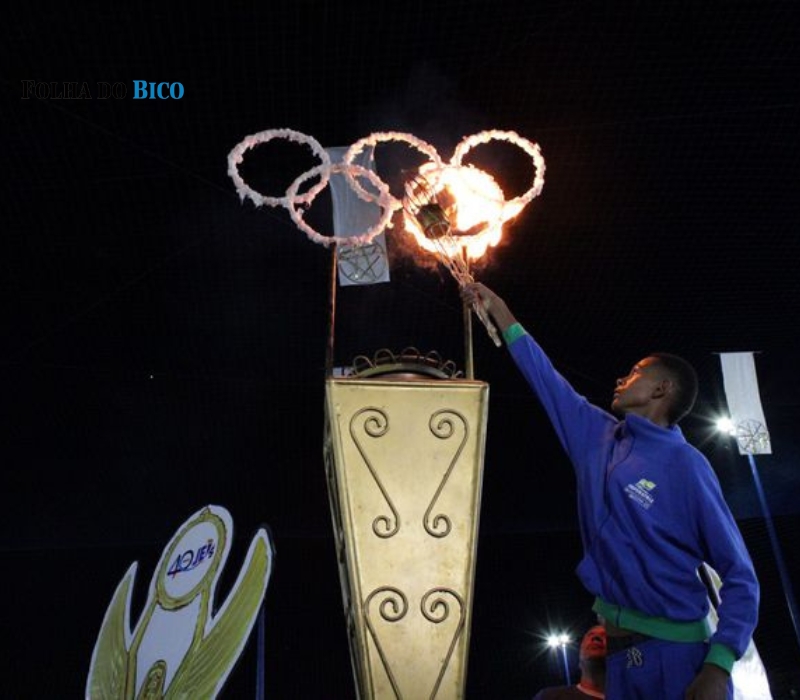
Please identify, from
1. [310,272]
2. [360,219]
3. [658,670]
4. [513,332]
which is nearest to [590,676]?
[658,670]

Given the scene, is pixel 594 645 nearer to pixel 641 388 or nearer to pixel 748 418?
pixel 641 388

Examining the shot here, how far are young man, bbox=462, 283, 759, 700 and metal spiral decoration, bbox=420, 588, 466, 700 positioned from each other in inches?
12.8

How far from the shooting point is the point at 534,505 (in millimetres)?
6688

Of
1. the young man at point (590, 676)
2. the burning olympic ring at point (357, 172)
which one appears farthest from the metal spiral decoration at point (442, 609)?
the young man at point (590, 676)

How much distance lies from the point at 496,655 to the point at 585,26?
253 inches

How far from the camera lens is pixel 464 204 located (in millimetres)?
2039

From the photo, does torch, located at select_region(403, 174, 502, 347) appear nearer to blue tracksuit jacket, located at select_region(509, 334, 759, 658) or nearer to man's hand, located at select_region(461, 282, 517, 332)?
man's hand, located at select_region(461, 282, 517, 332)

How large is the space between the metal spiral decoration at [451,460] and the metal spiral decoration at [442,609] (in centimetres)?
10

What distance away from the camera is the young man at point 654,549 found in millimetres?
1253

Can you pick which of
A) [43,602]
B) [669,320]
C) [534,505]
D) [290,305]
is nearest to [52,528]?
[43,602]

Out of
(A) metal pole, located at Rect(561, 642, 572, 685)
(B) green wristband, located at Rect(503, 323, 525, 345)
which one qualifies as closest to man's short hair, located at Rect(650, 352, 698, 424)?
(B) green wristband, located at Rect(503, 323, 525, 345)

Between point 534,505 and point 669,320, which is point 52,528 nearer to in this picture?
point 534,505

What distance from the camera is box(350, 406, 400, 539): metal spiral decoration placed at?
1.23 meters

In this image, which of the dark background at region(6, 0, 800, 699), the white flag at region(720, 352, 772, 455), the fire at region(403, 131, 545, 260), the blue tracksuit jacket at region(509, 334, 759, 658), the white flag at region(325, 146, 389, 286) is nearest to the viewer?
the blue tracksuit jacket at region(509, 334, 759, 658)
